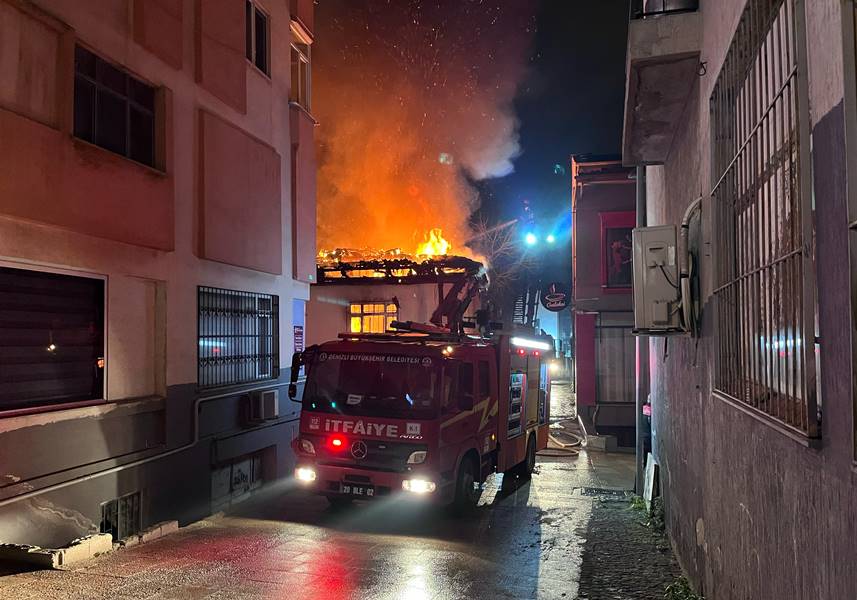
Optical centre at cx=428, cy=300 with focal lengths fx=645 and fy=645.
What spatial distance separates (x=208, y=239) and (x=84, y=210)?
2.49 meters

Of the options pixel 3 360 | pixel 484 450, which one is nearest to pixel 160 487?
pixel 3 360

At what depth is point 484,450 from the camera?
1024 cm

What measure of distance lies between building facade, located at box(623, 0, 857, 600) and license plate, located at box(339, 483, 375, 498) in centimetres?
400

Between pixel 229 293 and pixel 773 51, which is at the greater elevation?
pixel 773 51

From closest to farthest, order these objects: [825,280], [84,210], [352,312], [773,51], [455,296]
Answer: [825,280]
[773,51]
[84,210]
[455,296]
[352,312]

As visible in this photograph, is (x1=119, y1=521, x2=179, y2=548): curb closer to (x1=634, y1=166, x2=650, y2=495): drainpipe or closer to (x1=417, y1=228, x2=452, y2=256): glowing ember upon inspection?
(x1=634, y1=166, x2=650, y2=495): drainpipe

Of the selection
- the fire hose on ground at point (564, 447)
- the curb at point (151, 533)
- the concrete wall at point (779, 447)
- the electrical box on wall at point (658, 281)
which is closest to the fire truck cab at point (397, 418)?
the curb at point (151, 533)

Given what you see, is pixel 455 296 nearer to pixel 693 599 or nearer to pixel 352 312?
pixel 352 312

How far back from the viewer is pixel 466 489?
374 inches

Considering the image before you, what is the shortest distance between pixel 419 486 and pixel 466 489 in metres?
1.21

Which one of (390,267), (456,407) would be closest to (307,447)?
(456,407)

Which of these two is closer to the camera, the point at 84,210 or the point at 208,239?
→ the point at 84,210

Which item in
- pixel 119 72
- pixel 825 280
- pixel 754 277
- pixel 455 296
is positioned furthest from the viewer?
pixel 455 296

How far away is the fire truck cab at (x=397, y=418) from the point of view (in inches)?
342
